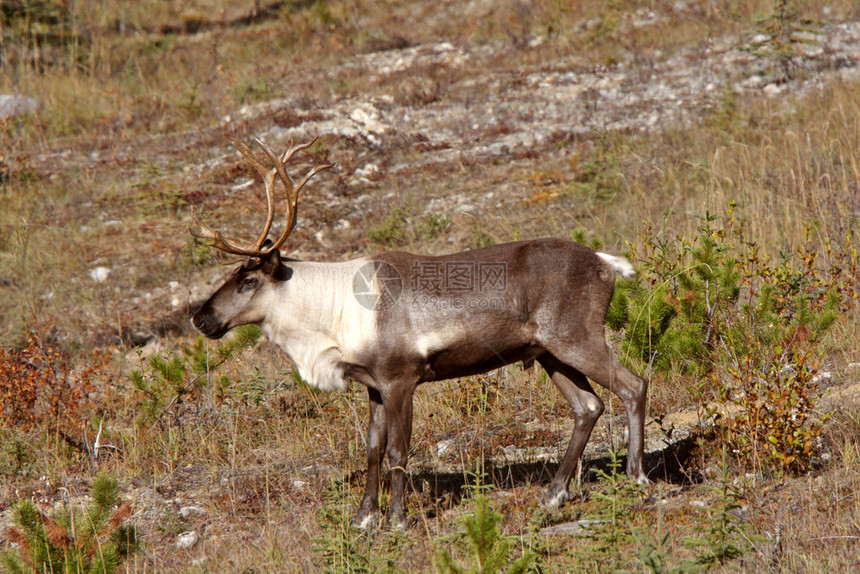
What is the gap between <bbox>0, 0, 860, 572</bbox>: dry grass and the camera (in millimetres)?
5242

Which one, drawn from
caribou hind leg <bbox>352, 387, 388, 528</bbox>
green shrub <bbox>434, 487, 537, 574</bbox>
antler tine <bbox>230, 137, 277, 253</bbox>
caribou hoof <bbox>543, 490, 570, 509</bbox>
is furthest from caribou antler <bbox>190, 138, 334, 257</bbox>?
green shrub <bbox>434, 487, 537, 574</bbox>

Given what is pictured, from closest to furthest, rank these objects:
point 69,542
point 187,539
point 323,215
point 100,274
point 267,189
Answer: point 69,542, point 187,539, point 267,189, point 100,274, point 323,215

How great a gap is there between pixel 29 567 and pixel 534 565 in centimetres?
250

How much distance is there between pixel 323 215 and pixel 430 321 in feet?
18.9

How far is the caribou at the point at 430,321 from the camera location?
5309 millimetres

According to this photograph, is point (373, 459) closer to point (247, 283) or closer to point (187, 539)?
point (187, 539)

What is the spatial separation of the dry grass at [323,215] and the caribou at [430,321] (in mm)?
527

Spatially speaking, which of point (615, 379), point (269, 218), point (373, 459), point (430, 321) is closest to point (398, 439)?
point (373, 459)

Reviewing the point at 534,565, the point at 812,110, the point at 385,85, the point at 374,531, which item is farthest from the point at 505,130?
the point at 534,565

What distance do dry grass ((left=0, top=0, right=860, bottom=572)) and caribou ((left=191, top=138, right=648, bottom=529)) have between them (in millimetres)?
527

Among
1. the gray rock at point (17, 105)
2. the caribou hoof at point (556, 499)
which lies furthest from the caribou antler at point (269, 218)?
the gray rock at point (17, 105)

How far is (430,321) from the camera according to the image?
17.5ft

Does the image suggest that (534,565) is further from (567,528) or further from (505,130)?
(505,130)

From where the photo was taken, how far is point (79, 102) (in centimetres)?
1411
